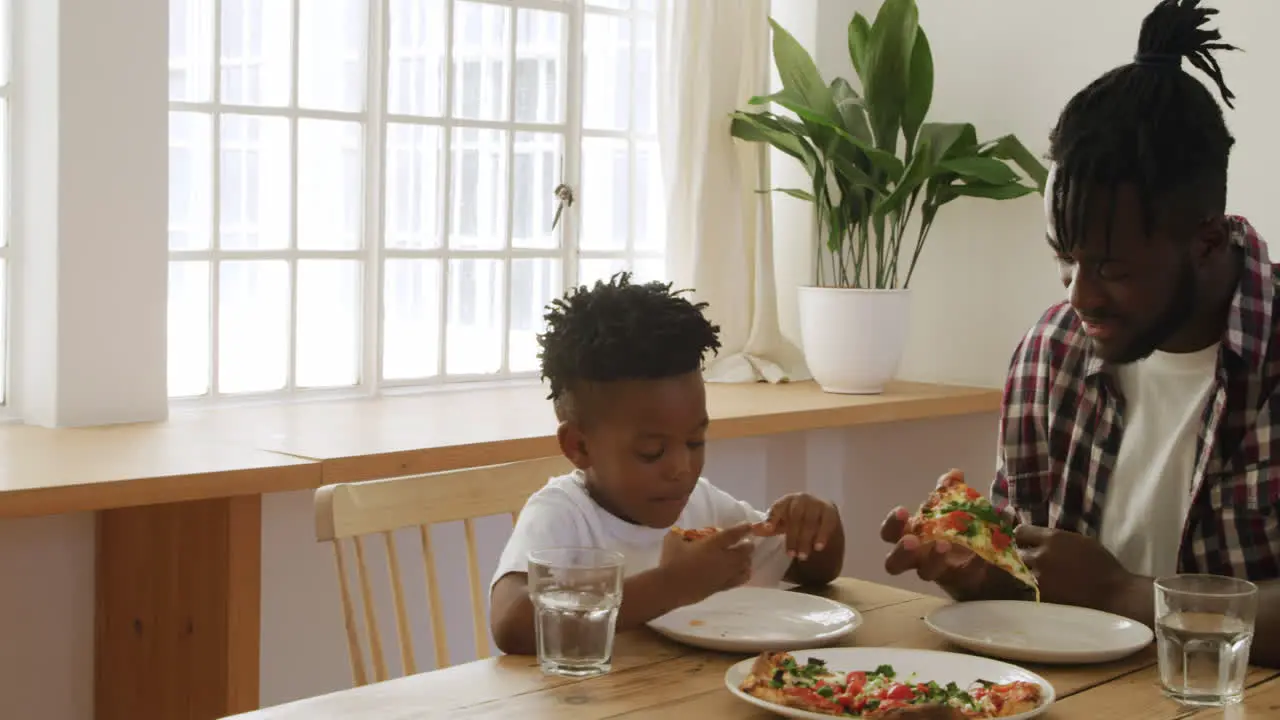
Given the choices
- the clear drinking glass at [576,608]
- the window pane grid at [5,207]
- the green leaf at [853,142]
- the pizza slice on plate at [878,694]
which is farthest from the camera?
the green leaf at [853,142]

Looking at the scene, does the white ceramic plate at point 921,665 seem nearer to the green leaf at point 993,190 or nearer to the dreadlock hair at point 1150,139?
the dreadlock hair at point 1150,139

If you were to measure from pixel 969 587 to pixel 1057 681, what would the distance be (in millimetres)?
315

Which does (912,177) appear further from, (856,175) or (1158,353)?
(1158,353)

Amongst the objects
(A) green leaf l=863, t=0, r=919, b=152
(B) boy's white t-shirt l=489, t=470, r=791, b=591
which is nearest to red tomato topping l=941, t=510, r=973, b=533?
(B) boy's white t-shirt l=489, t=470, r=791, b=591

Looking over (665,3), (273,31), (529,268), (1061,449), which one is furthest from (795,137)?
(1061,449)

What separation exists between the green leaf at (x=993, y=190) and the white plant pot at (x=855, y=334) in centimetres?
27

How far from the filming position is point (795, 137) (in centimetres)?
355

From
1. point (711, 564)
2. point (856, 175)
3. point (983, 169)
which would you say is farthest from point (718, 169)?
point (711, 564)

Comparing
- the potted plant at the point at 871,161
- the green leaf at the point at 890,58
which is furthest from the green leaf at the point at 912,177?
the green leaf at the point at 890,58

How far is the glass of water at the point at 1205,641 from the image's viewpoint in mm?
1315

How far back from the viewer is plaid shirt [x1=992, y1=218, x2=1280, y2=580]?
5.56 feet

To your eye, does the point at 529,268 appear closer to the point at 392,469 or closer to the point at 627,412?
the point at 392,469

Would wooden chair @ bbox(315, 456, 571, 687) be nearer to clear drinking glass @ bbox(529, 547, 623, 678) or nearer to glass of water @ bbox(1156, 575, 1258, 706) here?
clear drinking glass @ bbox(529, 547, 623, 678)

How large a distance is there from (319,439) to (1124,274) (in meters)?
1.53
